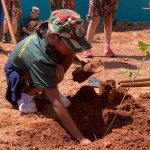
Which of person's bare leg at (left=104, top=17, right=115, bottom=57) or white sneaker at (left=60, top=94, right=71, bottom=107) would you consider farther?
person's bare leg at (left=104, top=17, right=115, bottom=57)

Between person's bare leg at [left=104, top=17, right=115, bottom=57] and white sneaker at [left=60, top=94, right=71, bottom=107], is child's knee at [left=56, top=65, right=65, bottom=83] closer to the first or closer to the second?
white sneaker at [left=60, top=94, right=71, bottom=107]

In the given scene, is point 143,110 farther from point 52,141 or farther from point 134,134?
point 52,141

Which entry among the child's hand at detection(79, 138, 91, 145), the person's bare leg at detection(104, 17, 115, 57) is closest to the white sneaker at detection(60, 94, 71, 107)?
the child's hand at detection(79, 138, 91, 145)

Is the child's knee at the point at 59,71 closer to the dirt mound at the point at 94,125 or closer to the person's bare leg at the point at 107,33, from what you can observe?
the dirt mound at the point at 94,125

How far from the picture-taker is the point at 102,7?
5457 millimetres

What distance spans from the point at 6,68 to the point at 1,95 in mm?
451

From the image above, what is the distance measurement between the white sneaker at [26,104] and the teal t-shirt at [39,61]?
0.30 m

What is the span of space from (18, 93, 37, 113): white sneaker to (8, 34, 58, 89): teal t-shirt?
0.30 metres

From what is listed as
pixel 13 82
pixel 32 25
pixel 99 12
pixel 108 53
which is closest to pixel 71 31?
pixel 13 82

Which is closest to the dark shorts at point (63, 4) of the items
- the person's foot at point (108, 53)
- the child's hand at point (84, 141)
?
the person's foot at point (108, 53)

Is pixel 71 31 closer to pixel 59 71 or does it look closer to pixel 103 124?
pixel 59 71

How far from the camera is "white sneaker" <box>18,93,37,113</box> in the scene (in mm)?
3515

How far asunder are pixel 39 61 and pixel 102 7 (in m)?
2.50

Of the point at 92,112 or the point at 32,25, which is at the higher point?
the point at 92,112
